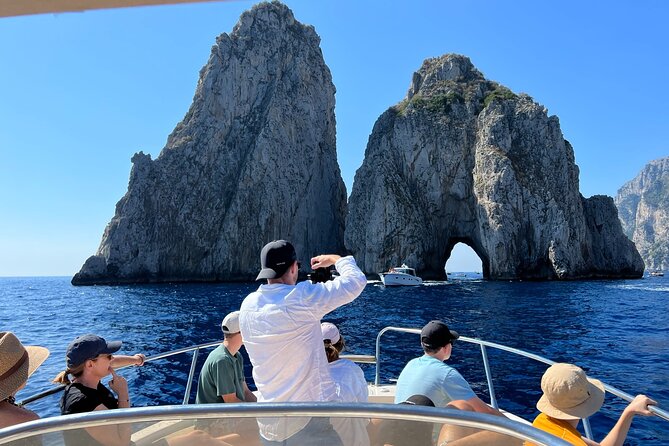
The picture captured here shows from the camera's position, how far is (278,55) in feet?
233

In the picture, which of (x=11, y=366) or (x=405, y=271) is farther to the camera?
(x=405, y=271)

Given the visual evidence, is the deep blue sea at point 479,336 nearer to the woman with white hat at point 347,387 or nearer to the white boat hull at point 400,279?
the woman with white hat at point 347,387

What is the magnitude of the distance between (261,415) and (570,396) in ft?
5.87

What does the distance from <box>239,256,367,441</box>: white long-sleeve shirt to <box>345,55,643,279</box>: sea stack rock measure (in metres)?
56.4

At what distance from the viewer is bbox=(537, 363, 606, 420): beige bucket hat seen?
2430 mm

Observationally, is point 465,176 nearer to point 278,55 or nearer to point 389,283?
point 389,283

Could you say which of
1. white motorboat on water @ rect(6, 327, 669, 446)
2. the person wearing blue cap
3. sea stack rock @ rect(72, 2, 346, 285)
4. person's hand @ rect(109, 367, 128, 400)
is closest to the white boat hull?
sea stack rock @ rect(72, 2, 346, 285)

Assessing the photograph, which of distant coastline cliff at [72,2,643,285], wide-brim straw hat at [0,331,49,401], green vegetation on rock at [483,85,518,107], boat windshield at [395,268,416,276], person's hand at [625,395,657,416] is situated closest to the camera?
wide-brim straw hat at [0,331,49,401]

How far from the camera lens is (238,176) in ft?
227

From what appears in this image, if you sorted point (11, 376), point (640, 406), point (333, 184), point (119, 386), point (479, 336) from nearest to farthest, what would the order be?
point (11, 376)
point (640, 406)
point (119, 386)
point (479, 336)
point (333, 184)

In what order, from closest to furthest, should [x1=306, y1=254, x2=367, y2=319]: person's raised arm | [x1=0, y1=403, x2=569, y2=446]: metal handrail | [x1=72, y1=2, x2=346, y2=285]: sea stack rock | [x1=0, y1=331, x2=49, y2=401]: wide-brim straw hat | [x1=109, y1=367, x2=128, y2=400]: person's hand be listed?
[x1=0, y1=403, x2=569, y2=446]: metal handrail, [x1=306, y1=254, x2=367, y2=319]: person's raised arm, [x1=0, y1=331, x2=49, y2=401]: wide-brim straw hat, [x1=109, y1=367, x2=128, y2=400]: person's hand, [x1=72, y1=2, x2=346, y2=285]: sea stack rock

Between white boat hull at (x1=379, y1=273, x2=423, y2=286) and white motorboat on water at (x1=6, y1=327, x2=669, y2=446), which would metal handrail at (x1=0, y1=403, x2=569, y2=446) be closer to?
white motorboat on water at (x1=6, y1=327, x2=669, y2=446)

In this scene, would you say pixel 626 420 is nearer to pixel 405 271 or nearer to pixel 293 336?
pixel 293 336

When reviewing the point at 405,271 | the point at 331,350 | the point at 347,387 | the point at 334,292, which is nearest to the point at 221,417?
the point at 334,292
